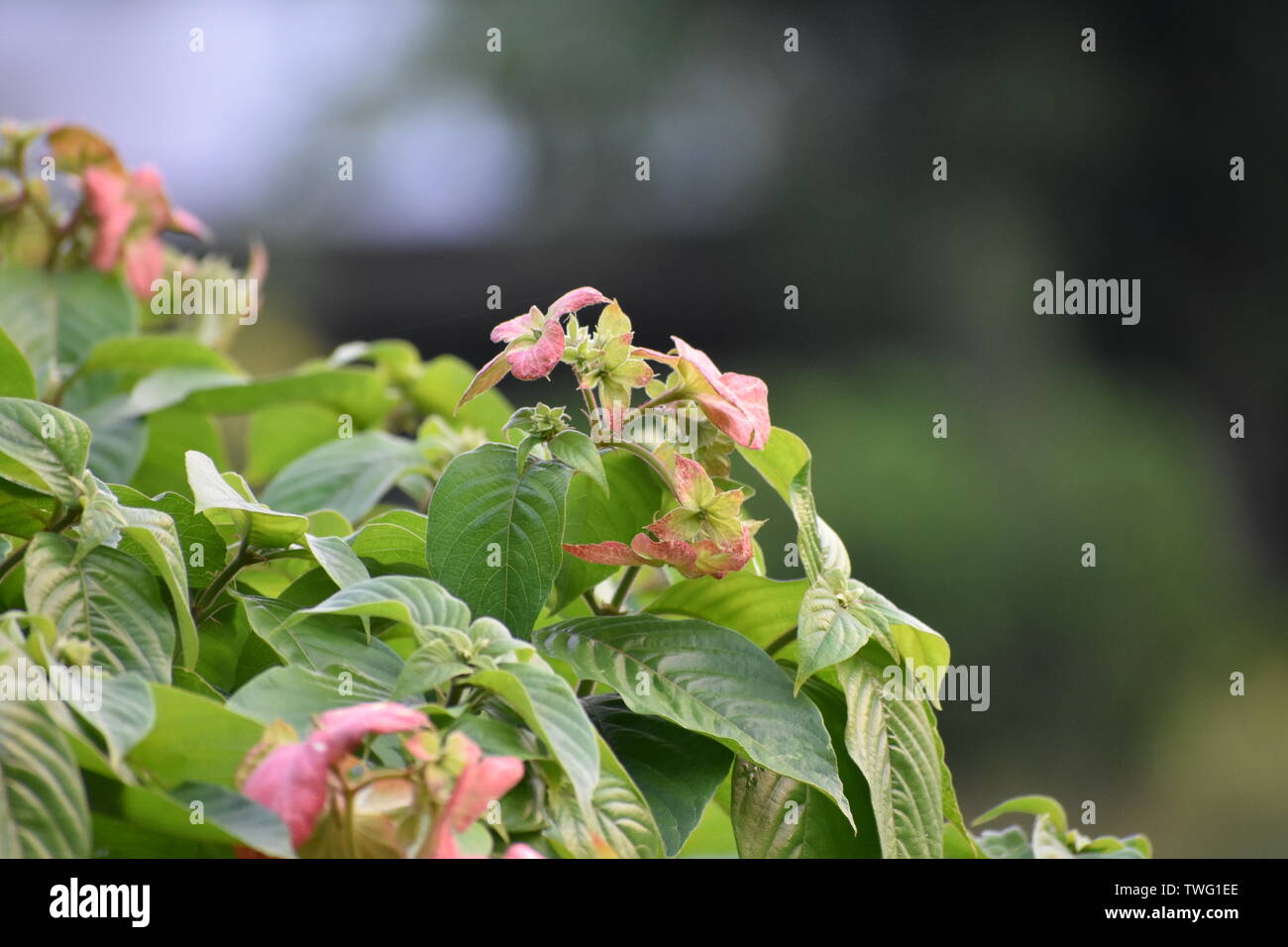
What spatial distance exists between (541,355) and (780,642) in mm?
103

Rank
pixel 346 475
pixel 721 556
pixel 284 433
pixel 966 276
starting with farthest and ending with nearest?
pixel 966 276, pixel 284 433, pixel 346 475, pixel 721 556

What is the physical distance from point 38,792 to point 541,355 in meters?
0.15

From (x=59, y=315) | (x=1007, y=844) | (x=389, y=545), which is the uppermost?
(x=59, y=315)

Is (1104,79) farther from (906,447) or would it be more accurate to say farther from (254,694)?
(254,694)

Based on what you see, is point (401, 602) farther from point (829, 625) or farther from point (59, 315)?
point (59, 315)

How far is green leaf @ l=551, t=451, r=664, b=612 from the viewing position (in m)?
0.33

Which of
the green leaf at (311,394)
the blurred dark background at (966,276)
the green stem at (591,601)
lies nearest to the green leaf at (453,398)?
the green leaf at (311,394)

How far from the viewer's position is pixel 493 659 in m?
0.25

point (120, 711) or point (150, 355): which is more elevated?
point (150, 355)

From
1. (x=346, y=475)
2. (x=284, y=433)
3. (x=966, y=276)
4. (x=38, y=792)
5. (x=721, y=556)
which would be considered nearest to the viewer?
Result: (x=38, y=792)

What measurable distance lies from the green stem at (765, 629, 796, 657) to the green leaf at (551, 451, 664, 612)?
1.9 inches

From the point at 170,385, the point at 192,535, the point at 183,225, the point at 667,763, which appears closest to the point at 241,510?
the point at 192,535

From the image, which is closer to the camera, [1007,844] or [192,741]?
[192,741]

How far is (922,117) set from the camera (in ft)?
12.1
